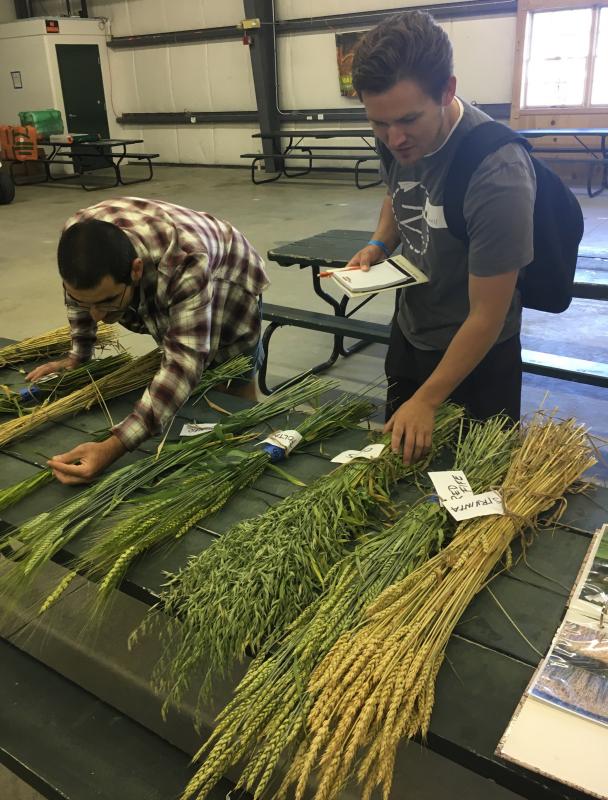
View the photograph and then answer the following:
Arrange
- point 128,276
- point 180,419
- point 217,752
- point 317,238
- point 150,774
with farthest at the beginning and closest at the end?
point 317,238, point 180,419, point 128,276, point 150,774, point 217,752

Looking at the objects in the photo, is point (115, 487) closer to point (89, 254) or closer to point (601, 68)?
point (89, 254)

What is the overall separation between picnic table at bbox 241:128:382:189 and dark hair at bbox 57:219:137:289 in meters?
7.31

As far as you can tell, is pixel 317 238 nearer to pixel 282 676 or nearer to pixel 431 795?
pixel 431 795

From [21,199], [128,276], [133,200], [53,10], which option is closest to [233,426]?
[128,276]

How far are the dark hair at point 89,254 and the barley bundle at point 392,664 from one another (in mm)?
900

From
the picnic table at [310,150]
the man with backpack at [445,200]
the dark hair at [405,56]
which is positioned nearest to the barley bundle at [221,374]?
the man with backpack at [445,200]

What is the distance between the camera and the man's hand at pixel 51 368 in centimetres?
200

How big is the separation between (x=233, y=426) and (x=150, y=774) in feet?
2.40

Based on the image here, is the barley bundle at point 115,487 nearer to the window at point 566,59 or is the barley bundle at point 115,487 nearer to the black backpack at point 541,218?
the black backpack at point 541,218

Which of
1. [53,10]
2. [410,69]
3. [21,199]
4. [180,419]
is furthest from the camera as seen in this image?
[53,10]

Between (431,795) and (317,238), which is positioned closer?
(431,795)

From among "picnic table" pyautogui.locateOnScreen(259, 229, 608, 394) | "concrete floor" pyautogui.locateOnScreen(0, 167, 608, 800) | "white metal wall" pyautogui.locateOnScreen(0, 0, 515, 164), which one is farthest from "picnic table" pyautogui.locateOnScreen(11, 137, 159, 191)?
"picnic table" pyautogui.locateOnScreen(259, 229, 608, 394)

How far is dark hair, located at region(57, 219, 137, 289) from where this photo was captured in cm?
144

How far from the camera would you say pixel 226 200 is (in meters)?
8.20
